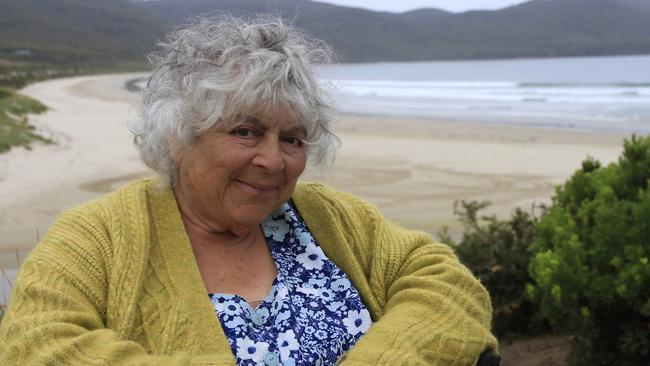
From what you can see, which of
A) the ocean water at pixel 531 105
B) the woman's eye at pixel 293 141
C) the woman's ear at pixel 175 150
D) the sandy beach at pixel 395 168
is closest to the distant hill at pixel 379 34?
the ocean water at pixel 531 105

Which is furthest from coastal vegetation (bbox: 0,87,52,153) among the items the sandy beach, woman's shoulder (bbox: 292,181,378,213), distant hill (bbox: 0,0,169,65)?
distant hill (bbox: 0,0,169,65)

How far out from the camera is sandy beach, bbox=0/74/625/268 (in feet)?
33.6

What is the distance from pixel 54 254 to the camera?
7.10 ft

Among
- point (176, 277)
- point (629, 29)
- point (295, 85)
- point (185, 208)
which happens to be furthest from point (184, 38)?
point (629, 29)

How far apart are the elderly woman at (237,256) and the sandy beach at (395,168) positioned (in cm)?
449

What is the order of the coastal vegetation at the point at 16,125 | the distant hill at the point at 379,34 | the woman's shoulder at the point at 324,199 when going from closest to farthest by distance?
the woman's shoulder at the point at 324,199 < the coastal vegetation at the point at 16,125 < the distant hill at the point at 379,34

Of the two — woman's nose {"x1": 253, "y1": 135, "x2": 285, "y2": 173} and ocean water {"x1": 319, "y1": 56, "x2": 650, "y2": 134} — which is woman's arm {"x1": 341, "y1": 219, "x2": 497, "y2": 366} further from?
ocean water {"x1": 319, "y1": 56, "x2": 650, "y2": 134}

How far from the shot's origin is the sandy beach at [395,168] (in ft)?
33.6

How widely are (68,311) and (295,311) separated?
0.67m

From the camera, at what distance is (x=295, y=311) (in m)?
2.44

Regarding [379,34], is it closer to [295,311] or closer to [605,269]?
[605,269]

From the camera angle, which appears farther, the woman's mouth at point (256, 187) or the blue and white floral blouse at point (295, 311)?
the woman's mouth at point (256, 187)

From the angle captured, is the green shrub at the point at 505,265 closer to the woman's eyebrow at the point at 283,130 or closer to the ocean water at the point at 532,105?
the woman's eyebrow at the point at 283,130

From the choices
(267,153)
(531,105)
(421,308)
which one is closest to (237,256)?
(267,153)
